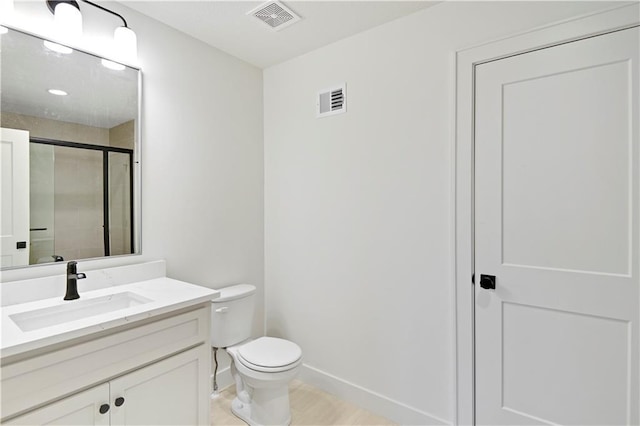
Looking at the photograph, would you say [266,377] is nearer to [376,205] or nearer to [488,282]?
[376,205]

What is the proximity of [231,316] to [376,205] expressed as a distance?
1.16 meters

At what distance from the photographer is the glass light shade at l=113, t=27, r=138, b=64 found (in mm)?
1688

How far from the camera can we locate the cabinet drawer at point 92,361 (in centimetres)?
101

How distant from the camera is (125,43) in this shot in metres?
1.70

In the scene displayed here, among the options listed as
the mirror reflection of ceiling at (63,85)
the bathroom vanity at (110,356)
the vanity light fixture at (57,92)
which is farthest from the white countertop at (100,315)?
the vanity light fixture at (57,92)

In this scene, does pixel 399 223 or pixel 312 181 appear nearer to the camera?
pixel 399 223

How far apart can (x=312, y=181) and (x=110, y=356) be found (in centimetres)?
154

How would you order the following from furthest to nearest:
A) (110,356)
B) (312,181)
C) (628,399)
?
(312,181) < (628,399) < (110,356)

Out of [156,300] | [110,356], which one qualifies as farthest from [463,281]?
[110,356]

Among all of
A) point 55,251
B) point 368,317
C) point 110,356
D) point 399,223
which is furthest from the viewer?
point 368,317

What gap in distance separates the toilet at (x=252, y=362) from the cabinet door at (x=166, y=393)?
321 mm

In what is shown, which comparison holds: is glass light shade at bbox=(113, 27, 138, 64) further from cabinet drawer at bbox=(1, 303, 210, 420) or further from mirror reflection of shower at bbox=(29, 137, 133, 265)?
cabinet drawer at bbox=(1, 303, 210, 420)

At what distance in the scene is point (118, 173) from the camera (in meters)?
1.77

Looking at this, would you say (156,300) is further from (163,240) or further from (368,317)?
(368,317)
